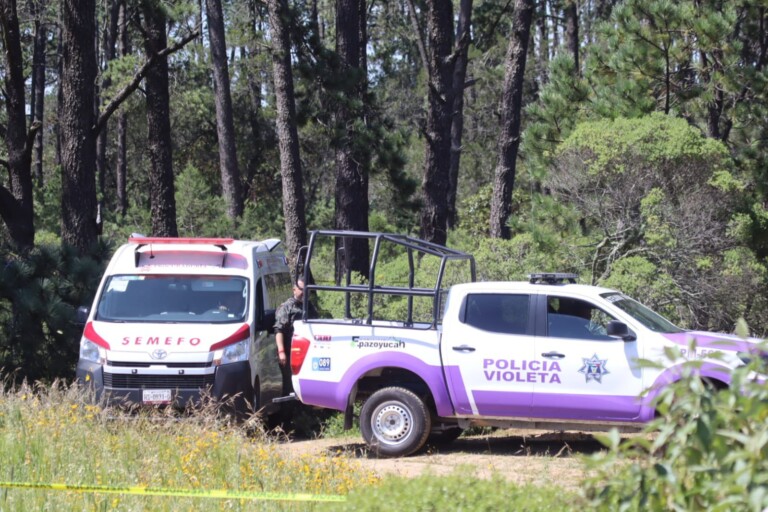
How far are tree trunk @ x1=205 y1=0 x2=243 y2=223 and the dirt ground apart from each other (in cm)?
2014

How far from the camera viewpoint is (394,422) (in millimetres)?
9992

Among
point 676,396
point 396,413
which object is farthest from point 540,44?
point 676,396

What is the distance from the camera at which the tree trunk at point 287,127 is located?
1856 centimetres

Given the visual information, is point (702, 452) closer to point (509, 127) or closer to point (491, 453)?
point (491, 453)

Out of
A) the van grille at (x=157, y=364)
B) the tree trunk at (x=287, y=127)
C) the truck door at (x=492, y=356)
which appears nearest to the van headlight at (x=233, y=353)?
the van grille at (x=157, y=364)

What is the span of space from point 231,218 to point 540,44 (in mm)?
22172

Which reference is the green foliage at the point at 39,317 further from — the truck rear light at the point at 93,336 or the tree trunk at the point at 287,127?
the tree trunk at the point at 287,127

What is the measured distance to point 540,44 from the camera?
46.7 metres

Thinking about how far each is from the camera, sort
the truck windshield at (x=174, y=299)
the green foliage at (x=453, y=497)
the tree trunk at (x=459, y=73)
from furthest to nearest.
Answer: the tree trunk at (x=459, y=73), the truck windshield at (x=174, y=299), the green foliage at (x=453, y=497)

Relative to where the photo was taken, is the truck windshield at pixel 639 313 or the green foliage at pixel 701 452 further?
the truck windshield at pixel 639 313

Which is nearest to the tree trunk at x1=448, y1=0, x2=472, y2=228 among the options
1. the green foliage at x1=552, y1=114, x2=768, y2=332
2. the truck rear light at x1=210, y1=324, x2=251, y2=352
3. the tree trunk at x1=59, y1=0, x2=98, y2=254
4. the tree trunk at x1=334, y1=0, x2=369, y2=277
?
the tree trunk at x1=334, y1=0, x2=369, y2=277

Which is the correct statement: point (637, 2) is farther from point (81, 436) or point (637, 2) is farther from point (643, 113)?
point (81, 436)

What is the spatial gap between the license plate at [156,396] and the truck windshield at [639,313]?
16.3 feet

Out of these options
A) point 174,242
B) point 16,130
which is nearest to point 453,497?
point 174,242
